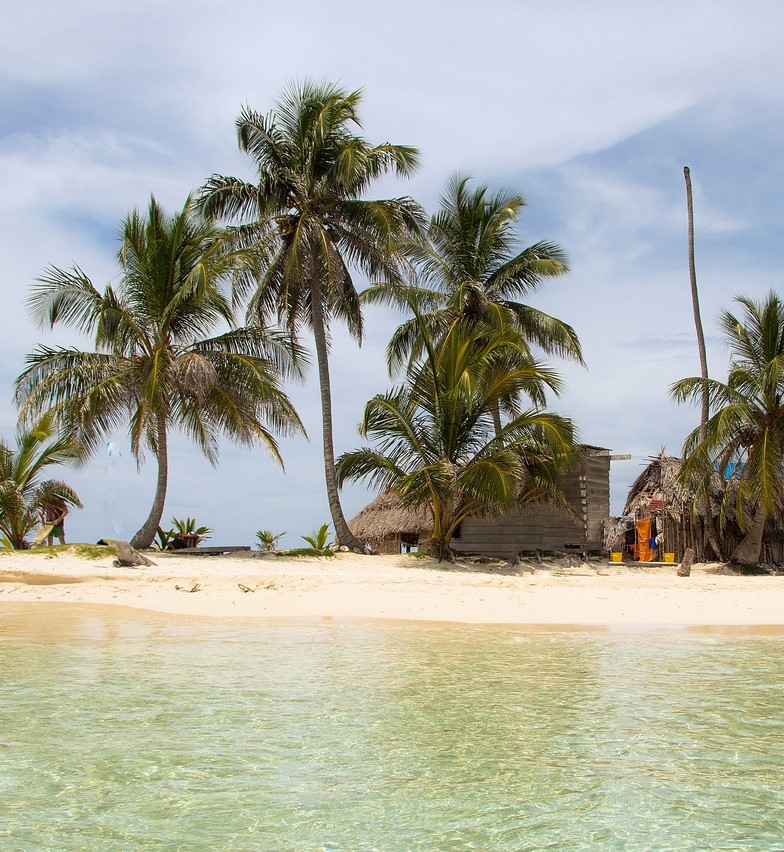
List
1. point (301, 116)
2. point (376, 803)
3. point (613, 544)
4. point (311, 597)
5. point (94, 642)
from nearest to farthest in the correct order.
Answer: point (376, 803) → point (94, 642) → point (311, 597) → point (301, 116) → point (613, 544)

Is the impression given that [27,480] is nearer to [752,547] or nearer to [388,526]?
[388,526]

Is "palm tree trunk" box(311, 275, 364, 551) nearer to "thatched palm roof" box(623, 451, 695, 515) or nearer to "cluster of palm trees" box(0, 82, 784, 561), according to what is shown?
"cluster of palm trees" box(0, 82, 784, 561)

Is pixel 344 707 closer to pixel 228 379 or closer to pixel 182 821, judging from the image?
pixel 182 821

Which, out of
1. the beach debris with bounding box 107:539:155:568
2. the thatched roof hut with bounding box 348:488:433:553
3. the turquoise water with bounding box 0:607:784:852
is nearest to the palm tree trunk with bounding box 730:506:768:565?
the thatched roof hut with bounding box 348:488:433:553

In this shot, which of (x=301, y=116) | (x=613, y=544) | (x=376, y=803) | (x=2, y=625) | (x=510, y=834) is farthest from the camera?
(x=613, y=544)

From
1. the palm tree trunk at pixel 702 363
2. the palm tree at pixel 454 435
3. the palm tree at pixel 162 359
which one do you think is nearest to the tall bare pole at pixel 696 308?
the palm tree trunk at pixel 702 363

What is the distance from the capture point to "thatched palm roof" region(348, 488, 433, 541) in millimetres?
22250

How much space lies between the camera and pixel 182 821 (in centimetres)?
337

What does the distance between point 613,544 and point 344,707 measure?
18942 mm

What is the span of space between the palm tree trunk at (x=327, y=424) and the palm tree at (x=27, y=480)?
5.02 m

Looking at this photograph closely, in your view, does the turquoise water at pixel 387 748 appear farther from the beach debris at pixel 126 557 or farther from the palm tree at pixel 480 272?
the palm tree at pixel 480 272

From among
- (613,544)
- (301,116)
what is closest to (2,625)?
(301,116)

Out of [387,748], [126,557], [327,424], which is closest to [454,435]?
[327,424]

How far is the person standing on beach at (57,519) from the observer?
17734mm
